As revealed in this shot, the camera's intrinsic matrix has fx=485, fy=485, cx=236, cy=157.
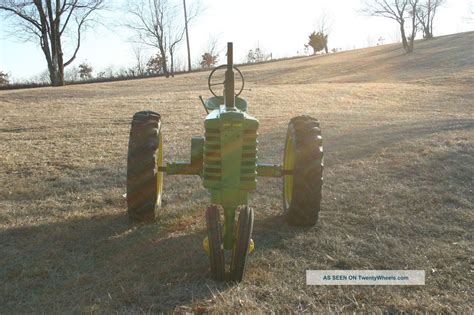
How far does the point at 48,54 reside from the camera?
35.8 m

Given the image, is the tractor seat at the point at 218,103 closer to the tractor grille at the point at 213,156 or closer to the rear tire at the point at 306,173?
the rear tire at the point at 306,173

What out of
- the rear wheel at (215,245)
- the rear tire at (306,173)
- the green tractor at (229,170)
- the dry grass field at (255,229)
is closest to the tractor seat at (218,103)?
the green tractor at (229,170)

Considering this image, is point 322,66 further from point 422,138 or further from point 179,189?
point 179,189

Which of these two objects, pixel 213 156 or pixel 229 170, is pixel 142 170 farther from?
pixel 229 170

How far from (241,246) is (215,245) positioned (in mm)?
182

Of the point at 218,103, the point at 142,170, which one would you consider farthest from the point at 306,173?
the point at 142,170

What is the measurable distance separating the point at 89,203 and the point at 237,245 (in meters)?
2.86

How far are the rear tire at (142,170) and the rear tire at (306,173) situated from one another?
1.32m

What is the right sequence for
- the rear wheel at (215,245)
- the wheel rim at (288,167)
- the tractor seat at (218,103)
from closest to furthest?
the rear wheel at (215,245) < the tractor seat at (218,103) < the wheel rim at (288,167)

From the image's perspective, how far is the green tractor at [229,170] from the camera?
347 cm

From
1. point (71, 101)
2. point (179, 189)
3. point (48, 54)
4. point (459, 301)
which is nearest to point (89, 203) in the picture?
point (179, 189)

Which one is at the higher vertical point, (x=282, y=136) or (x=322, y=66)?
(x=322, y=66)

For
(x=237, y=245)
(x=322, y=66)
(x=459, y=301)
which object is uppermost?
(x=322, y=66)

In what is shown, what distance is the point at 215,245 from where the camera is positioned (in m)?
3.39
